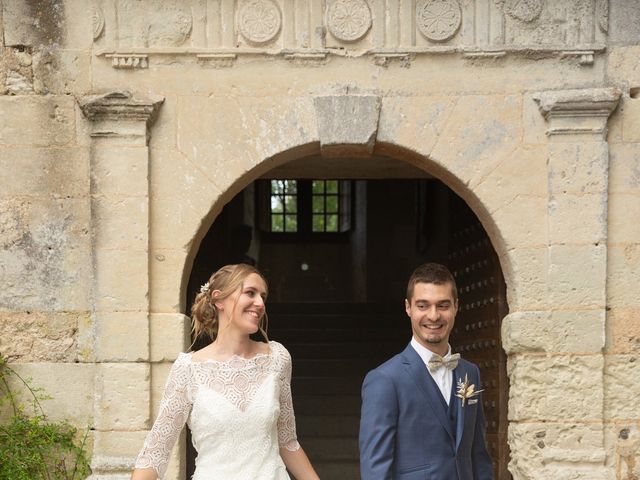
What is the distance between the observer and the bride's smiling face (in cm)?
297

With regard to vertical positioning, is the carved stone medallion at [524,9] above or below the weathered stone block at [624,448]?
above

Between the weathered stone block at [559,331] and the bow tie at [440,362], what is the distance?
2060mm

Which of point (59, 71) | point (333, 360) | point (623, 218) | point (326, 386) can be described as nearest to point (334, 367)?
point (333, 360)

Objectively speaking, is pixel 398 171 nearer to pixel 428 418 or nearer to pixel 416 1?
pixel 416 1

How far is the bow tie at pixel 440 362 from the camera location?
2.89m

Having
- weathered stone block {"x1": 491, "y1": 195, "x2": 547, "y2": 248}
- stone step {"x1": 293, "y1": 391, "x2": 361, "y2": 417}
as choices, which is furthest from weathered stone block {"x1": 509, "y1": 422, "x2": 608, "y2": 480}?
stone step {"x1": 293, "y1": 391, "x2": 361, "y2": 417}

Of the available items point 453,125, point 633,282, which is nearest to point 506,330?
point 633,282

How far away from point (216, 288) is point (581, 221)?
2574 mm

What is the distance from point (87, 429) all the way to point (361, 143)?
2147mm

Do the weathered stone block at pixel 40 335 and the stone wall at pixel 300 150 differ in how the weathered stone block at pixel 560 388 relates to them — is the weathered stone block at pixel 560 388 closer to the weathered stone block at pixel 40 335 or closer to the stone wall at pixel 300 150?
the stone wall at pixel 300 150

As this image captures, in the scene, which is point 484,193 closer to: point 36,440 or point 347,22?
point 347,22

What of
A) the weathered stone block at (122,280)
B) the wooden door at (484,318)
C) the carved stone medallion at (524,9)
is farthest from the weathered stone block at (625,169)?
the weathered stone block at (122,280)

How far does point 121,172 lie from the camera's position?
493 cm

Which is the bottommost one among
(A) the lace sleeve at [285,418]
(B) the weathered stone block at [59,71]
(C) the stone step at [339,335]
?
(C) the stone step at [339,335]
